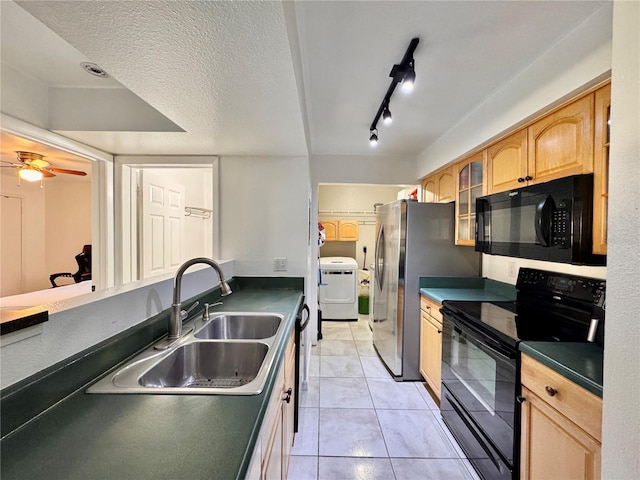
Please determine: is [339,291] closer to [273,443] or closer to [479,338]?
[479,338]

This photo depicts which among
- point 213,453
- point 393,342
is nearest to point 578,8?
point 213,453

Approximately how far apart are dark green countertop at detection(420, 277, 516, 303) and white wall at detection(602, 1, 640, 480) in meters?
1.37

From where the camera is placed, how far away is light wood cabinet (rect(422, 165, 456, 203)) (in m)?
2.57

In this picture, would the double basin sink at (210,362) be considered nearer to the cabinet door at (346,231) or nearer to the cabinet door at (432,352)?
the cabinet door at (432,352)

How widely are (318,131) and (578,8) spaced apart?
1763mm

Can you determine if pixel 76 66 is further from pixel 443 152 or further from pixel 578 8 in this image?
pixel 443 152

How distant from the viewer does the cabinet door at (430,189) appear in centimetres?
294

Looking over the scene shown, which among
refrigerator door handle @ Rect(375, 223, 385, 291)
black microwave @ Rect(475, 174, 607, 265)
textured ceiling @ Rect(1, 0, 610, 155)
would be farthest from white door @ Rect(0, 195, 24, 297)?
black microwave @ Rect(475, 174, 607, 265)

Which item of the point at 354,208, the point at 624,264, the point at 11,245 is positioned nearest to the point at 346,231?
the point at 354,208

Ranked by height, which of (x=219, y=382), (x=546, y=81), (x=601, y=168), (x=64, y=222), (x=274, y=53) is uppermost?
(x=546, y=81)

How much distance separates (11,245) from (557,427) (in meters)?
5.57

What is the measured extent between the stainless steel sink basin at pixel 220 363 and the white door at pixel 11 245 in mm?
4061

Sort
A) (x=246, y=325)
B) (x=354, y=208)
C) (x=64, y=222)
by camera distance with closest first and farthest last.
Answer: (x=246, y=325) → (x=64, y=222) → (x=354, y=208)

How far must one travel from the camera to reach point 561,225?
1323 mm
